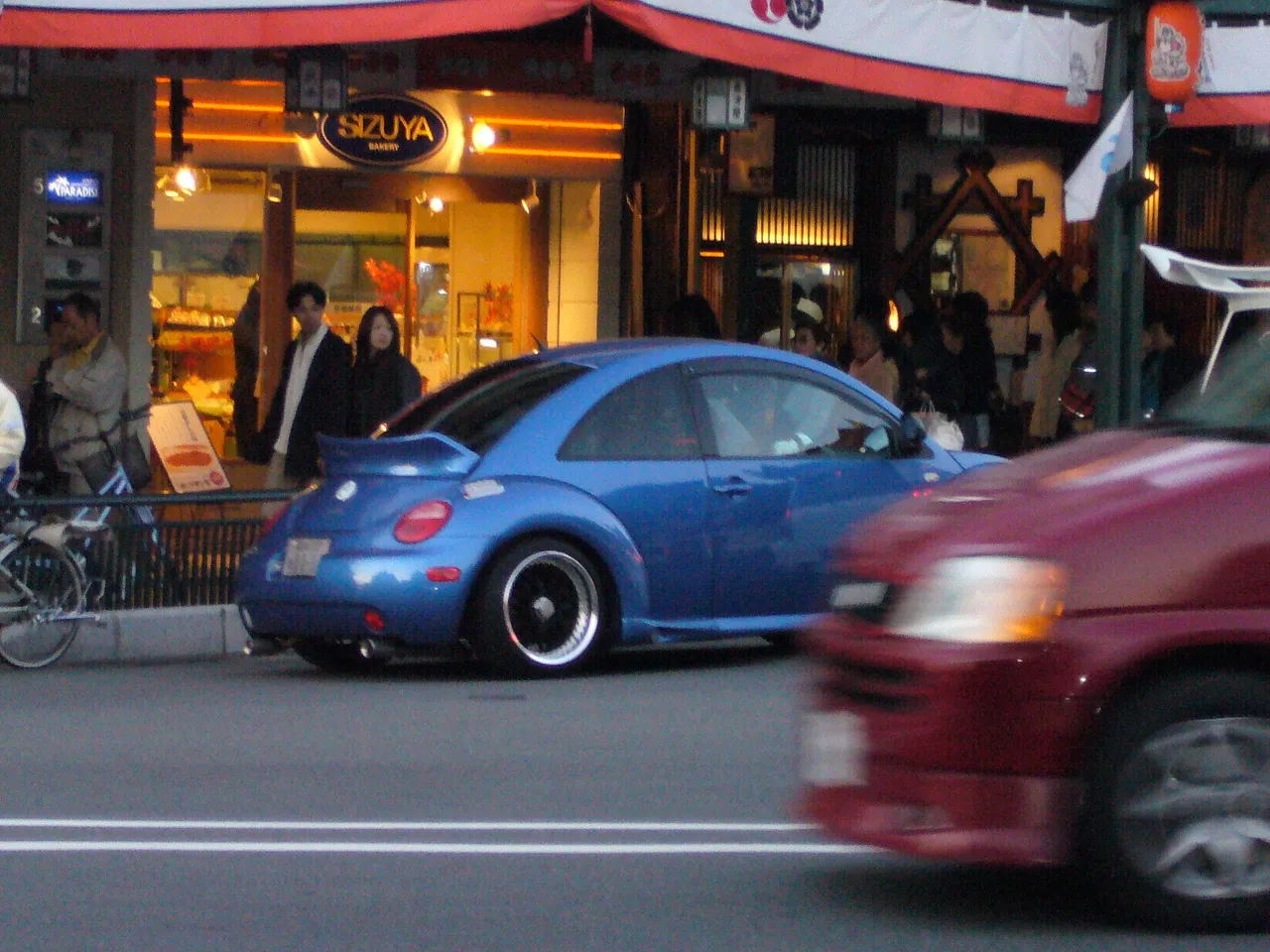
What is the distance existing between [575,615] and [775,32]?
5.05 metres

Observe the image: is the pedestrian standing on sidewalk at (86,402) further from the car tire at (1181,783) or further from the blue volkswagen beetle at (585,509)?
the car tire at (1181,783)

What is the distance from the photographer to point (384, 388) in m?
14.1

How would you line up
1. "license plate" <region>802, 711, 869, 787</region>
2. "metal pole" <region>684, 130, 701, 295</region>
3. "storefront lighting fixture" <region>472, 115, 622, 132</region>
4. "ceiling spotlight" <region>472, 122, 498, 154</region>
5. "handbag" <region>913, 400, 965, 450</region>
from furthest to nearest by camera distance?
"metal pole" <region>684, 130, 701, 295</region>
"storefront lighting fixture" <region>472, 115, 622, 132</region>
"ceiling spotlight" <region>472, 122, 498, 154</region>
"handbag" <region>913, 400, 965, 450</region>
"license plate" <region>802, 711, 869, 787</region>

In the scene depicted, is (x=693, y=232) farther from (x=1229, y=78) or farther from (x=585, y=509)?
(x=585, y=509)

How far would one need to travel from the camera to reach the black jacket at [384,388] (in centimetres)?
1412

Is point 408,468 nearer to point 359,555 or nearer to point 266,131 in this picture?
point 359,555

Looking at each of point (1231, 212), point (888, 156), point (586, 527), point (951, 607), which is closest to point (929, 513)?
point (951, 607)

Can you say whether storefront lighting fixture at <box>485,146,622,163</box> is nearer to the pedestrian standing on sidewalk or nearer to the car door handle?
the pedestrian standing on sidewalk

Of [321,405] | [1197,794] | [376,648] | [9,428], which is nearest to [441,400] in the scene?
[376,648]

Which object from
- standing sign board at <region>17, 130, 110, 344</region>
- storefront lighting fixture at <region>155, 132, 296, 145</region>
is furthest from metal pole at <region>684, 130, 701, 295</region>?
standing sign board at <region>17, 130, 110, 344</region>

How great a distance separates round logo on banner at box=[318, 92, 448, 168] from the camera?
17734 millimetres

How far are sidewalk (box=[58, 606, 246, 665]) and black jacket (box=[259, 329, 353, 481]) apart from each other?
195 centimetres

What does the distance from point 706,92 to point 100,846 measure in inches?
379

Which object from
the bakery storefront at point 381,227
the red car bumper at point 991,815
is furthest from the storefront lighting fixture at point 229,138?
the red car bumper at point 991,815
